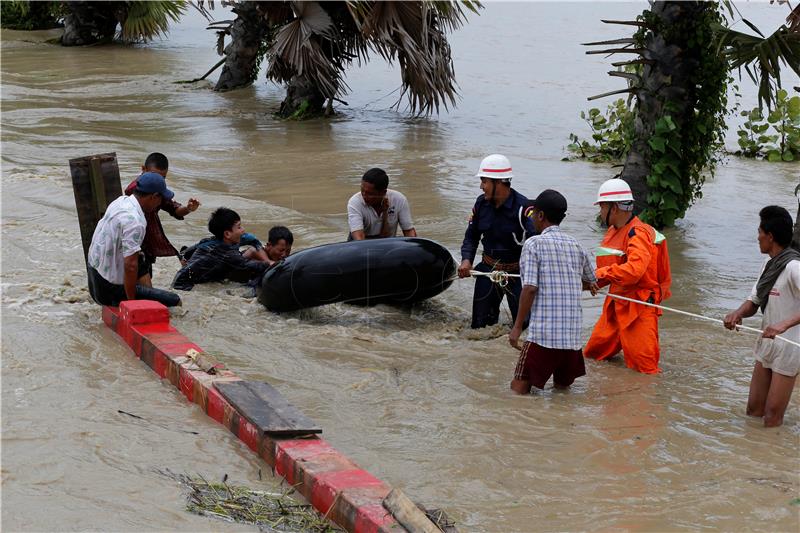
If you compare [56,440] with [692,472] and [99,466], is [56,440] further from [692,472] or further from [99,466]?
[692,472]

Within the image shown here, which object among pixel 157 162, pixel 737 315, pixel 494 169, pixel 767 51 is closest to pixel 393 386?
pixel 494 169

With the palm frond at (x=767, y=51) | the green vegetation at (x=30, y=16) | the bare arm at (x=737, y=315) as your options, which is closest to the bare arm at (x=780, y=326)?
the bare arm at (x=737, y=315)

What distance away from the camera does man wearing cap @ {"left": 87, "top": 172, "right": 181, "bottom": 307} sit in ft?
25.6

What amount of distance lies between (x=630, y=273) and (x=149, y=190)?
12.4 feet

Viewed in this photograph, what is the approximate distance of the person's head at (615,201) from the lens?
725cm

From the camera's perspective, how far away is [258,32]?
22516 millimetres

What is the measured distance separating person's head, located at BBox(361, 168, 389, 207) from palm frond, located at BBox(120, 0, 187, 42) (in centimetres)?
2035

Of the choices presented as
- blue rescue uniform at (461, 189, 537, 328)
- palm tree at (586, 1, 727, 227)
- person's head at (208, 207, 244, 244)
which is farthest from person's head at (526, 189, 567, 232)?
palm tree at (586, 1, 727, 227)

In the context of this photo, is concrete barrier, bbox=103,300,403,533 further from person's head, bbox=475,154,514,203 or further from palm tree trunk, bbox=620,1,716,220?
palm tree trunk, bbox=620,1,716,220

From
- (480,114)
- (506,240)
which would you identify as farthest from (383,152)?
(506,240)

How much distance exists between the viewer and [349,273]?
8750 millimetres

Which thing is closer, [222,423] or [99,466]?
[99,466]

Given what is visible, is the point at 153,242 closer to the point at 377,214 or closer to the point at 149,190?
the point at 149,190

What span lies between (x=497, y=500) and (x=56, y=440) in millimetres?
2439
